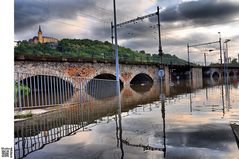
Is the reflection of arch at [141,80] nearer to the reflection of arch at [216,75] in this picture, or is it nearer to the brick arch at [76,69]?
the brick arch at [76,69]

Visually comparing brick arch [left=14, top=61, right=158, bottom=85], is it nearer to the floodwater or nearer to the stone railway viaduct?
the stone railway viaduct

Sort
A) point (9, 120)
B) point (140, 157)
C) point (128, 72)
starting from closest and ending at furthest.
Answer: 1. point (9, 120)
2. point (140, 157)
3. point (128, 72)

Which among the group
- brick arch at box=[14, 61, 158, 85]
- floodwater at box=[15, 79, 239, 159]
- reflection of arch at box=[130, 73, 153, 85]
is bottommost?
floodwater at box=[15, 79, 239, 159]

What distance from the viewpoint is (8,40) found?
146 centimetres

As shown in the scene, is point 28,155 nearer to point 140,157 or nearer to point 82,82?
point 140,157

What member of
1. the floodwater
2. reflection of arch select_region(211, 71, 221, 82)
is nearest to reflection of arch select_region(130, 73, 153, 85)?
reflection of arch select_region(211, 71, 221, 82)

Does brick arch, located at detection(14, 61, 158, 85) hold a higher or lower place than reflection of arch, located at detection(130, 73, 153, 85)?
higher

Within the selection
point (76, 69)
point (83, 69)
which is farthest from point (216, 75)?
point (76, 69)

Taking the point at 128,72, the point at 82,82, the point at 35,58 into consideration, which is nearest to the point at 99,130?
the point at 35,58

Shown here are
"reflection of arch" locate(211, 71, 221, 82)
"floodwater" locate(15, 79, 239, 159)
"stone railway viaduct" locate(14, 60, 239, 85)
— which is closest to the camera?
"floodwater" locate(15, 79, 239, 159)

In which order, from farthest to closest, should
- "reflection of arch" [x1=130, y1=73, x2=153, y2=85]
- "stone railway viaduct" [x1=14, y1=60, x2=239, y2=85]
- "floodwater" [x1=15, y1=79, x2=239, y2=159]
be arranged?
1. "reflection of arch" [x1=130, y1=73, x2=153, y2=85]
2. "stone railway viaduct" [x1=14, y1=60, x2=239, y2=85]
3. "floodwater" [x1=15, y1=79, x2=239, y2=159]

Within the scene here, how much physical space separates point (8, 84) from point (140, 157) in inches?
102

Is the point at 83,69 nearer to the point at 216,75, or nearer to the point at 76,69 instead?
the point at 76,69

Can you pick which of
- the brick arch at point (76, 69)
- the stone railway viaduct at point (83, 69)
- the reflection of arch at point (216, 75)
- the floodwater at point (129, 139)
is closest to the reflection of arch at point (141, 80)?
the stone railway viaduct at point (83, 69)
